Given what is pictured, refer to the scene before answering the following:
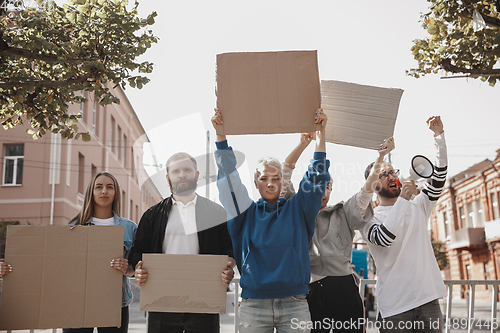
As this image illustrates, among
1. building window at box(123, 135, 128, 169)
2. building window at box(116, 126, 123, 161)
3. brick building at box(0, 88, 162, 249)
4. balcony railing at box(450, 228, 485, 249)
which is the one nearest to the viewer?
brick building at box(0, 88, 162, 249)

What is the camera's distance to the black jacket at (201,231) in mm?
3285

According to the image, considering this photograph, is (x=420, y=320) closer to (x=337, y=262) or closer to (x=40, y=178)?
(x=337, y=262)

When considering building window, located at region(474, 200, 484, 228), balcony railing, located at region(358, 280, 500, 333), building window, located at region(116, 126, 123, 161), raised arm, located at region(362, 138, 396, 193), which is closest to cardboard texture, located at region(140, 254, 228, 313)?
raised arm, located at region(362, 138, 396, 193)

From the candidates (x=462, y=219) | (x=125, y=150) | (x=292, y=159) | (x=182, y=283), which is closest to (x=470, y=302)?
(x=292, y=159)

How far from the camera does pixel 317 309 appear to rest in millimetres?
3203

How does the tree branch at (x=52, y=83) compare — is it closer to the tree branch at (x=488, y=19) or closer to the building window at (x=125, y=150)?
the tree branch at (x=488, y=19)

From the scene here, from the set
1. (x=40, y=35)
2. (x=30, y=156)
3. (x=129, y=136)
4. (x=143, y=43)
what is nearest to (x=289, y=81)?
(x=143, y=43)

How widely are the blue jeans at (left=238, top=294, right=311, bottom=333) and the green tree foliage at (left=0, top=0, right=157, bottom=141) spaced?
9.46 ft

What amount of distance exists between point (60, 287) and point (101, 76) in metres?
2.60

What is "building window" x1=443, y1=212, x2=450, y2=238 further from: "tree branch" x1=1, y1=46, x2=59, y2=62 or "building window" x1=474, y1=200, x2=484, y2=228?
"tree branch" x1=1, y1=46, x2=59, y2=62

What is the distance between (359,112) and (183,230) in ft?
4.70

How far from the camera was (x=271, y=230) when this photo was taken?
2.91 meters

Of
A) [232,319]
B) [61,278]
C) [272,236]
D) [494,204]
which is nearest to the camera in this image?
[272,236]

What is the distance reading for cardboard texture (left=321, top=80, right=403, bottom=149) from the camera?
3246 millimetres
